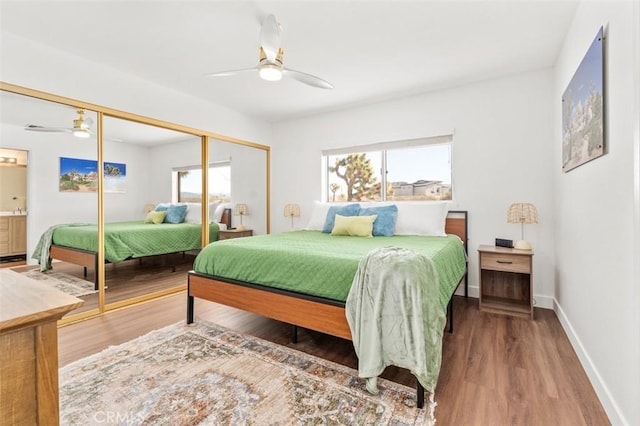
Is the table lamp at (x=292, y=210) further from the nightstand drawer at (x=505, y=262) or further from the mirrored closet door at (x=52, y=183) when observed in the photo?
the nightstand drawer at (x=505, y=262)

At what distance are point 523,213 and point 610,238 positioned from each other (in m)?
1.53

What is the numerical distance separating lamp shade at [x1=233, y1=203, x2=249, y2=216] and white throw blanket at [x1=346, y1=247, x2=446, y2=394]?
316cm

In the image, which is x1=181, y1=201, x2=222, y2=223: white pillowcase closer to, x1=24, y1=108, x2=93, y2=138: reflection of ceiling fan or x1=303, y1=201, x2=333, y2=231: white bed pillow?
x1=24, y1=108, x2=93, y2=138: reflection of ceiling fan

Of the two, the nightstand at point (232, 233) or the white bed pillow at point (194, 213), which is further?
the nightstand at point (232, 233)

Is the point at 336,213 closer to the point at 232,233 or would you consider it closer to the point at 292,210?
the point at 292,210

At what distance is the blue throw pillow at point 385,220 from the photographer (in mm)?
3234

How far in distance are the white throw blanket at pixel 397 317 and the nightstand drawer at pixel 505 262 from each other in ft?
4.94

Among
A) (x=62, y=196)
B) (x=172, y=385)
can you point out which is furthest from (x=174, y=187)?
(x=172, y=385)

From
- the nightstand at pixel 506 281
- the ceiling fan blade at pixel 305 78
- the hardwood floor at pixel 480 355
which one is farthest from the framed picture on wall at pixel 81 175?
the nightstand at pixel 506 281

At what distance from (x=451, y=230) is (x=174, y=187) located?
11.3ft

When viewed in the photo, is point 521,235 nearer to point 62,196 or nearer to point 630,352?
point 630,352

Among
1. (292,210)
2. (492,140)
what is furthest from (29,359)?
(292,210)

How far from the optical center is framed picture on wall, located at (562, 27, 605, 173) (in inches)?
63.8

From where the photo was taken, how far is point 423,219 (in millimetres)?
3271
